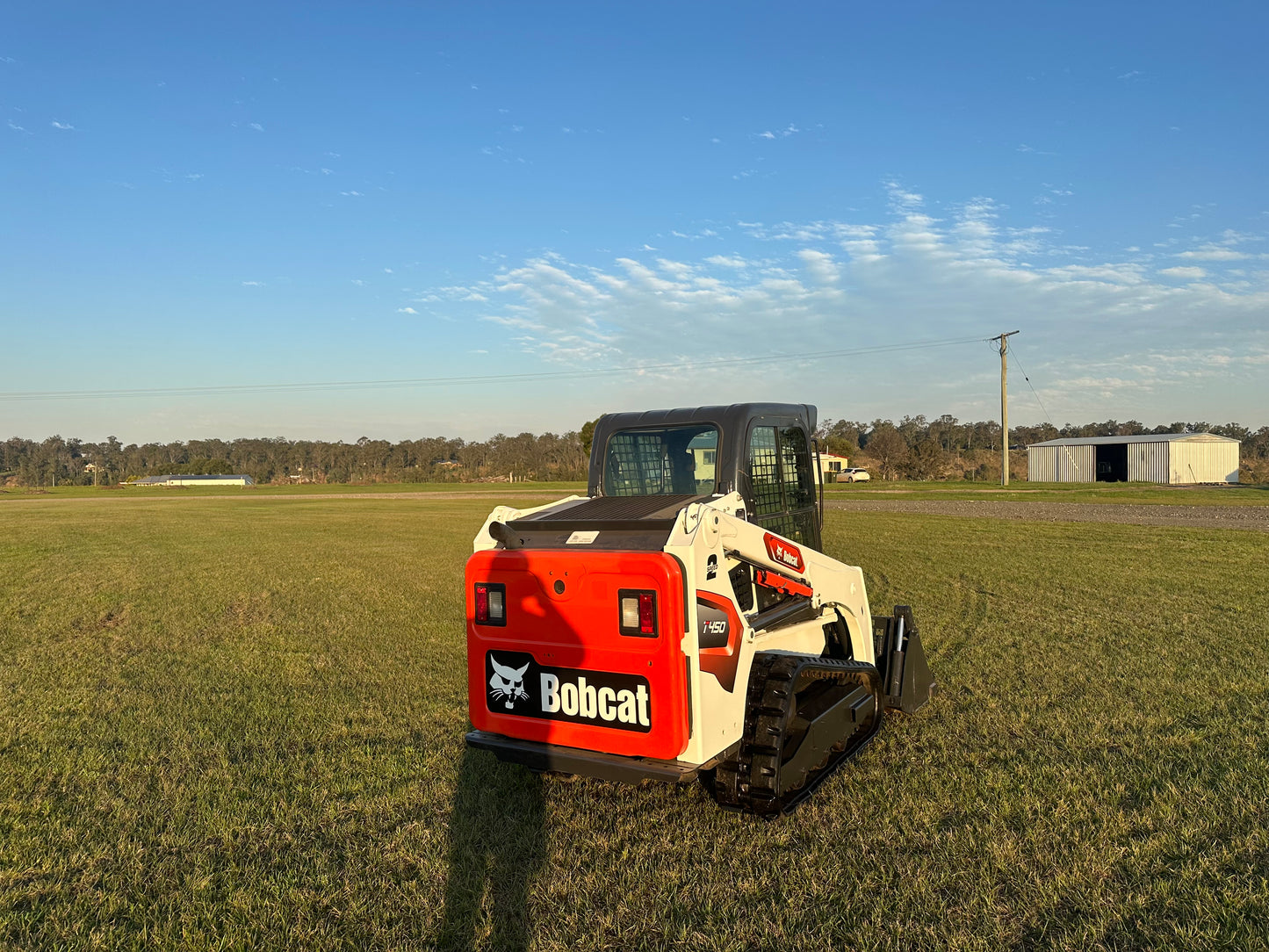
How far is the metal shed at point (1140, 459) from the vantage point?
A: 2181 inches

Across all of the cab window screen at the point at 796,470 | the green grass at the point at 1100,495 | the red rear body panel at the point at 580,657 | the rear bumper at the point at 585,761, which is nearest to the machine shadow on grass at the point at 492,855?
the rear bumper at the point at 585,761

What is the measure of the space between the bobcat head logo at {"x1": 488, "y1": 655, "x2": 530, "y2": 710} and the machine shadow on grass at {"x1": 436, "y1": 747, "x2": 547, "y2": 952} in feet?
2.17

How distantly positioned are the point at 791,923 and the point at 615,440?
3.14m

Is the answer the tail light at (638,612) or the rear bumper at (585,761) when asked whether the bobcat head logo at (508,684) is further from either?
the tail light at (638,612)

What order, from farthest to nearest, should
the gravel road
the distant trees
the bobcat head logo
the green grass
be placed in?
the distant trees, the green grass, the gravel road, the bobcat head logo

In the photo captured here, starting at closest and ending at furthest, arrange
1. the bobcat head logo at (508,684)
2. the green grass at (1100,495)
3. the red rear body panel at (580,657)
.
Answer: the red rear body panel at (580,657), the bobcat head logo at (508,684), the green grass at (1100,495)

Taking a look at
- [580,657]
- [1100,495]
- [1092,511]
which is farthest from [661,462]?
[1100,495]

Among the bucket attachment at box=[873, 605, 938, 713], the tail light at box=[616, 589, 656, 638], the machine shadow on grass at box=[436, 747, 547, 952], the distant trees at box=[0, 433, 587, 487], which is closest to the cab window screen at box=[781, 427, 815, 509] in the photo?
the bucket attachment at box=[873, 605, 938, 713]

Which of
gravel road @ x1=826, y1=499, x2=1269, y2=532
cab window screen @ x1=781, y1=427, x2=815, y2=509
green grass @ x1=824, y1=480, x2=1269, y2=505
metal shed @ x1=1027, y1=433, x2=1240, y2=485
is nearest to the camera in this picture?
cab window screen @ x1=781, y1=427, x2=815, y2=509

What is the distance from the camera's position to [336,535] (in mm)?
23719

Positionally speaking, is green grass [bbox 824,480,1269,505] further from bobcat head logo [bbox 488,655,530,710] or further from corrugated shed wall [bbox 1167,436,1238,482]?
bobcat head logo [bbox 488,655,530,710]

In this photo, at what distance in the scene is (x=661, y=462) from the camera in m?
5.41

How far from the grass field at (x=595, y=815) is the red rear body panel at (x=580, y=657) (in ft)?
1.99

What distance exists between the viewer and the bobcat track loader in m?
3.91
